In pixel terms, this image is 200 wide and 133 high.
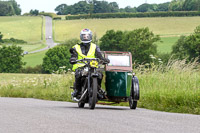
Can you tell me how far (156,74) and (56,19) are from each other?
529ft

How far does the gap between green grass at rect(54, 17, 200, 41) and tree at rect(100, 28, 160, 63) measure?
40.7 feet

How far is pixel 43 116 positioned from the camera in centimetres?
799

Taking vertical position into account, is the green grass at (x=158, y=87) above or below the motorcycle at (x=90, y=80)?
below

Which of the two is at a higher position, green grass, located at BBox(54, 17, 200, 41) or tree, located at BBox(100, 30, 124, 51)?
green grass, located at BBox(54, 17, 200, 41)

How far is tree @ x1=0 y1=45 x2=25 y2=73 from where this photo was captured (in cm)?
11344

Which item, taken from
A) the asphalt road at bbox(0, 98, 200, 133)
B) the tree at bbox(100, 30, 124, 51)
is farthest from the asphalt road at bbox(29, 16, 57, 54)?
the asphalt road at bbox(0, 98, 200, 133)

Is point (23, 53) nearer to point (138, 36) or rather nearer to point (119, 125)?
point (138, 36)

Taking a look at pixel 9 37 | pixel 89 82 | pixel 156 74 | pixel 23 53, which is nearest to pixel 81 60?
pixel 89 82

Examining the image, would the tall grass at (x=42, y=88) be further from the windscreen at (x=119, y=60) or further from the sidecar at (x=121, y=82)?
the sidecar at (x=121, y=82)

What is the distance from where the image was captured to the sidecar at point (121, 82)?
1096 cm

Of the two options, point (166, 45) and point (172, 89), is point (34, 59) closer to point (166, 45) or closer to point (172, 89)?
point (166, 45)

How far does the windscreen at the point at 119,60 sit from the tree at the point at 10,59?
102 meters

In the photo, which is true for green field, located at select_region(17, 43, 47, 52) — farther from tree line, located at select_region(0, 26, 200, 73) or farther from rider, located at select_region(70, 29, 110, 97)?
rider, located at select_region(70, 29, 110, 97)

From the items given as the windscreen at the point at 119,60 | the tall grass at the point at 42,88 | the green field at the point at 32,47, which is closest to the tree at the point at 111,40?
the green field at the point at 32,47
